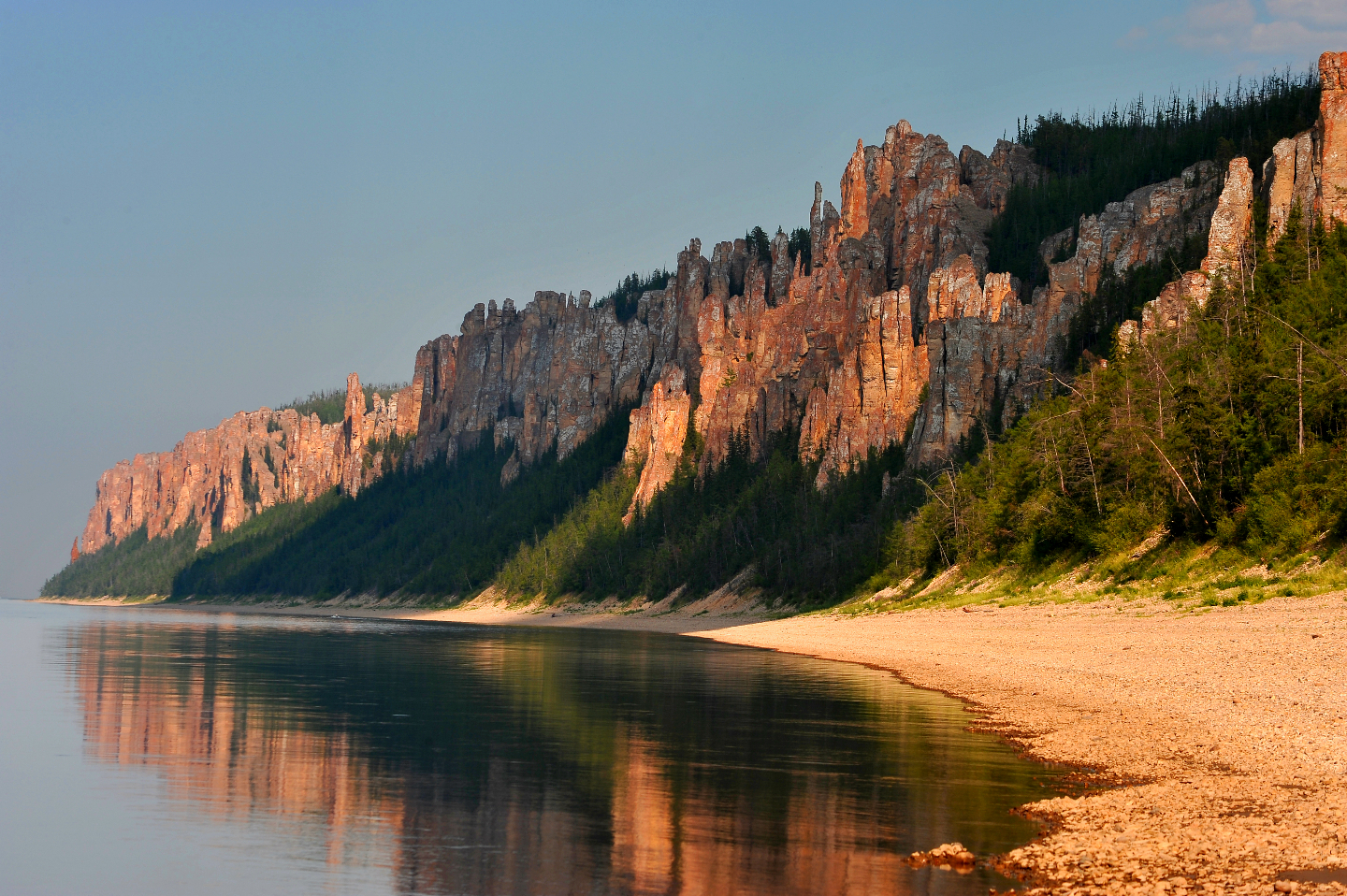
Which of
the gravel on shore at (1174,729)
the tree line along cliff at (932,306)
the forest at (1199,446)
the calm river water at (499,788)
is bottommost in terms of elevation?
the calm river water at (499,788)

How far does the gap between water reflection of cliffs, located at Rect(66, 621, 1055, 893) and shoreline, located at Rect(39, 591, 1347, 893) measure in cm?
144

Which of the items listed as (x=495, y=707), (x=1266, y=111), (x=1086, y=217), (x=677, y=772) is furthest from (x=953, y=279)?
(x=677, y=772)

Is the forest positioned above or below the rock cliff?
below

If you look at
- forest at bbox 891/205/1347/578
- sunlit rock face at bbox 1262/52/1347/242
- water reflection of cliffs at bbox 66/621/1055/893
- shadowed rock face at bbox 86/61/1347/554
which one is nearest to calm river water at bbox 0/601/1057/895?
water reflection of cliffs at bbox 66/621/1055/893

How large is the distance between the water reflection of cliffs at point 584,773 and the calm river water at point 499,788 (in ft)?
0.23

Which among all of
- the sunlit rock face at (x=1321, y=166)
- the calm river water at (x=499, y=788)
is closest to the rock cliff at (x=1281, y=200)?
the sunlit rock face at (x=1321, y=166)

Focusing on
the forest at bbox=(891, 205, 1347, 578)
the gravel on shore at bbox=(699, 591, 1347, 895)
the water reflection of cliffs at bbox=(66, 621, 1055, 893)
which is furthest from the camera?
the forest at bbox=(891, 205, 1347, 578)

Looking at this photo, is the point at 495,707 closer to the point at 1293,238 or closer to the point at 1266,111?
the point at 1293,238

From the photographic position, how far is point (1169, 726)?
25.5m

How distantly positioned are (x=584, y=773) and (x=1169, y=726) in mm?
12272

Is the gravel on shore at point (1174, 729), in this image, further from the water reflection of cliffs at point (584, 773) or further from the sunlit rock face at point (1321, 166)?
the sunlit rock face at point (1321, 166)

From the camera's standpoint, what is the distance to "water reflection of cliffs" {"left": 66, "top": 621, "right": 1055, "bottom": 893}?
16.4 metres

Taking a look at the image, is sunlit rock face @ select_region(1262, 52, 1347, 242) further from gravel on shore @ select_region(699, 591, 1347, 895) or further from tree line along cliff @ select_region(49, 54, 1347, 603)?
gravel on shore @ select_region(699, 591, 1347, 895)

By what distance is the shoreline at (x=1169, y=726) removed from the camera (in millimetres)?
14891
